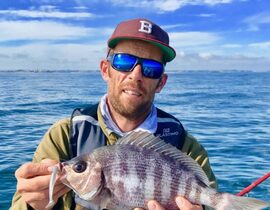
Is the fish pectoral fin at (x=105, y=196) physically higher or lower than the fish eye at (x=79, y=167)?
lower

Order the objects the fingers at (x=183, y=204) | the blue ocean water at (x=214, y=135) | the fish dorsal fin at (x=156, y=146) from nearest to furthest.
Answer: the fingers at (x=183, y=204) < the fish dorsal fin at (x=156, y=146) < the blue ocean water at (x=214, y=135)

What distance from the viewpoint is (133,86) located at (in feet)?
14.1

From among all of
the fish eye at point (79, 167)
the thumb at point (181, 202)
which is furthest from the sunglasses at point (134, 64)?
the thumb at point (181, 202)

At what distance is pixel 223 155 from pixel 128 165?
11.1 meters

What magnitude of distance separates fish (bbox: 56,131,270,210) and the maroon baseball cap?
1.10 meters

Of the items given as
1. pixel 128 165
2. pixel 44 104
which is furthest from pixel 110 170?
pixel 44 104

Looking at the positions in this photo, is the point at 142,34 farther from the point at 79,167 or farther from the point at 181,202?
the point at 181,202

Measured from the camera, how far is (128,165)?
3600 mm

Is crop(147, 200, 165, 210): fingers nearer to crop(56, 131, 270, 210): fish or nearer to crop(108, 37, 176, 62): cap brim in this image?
crop(56, 131, 270, 210): fish

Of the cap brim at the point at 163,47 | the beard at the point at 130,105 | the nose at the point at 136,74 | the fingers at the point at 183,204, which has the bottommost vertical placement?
the fingers at the point at 183,204

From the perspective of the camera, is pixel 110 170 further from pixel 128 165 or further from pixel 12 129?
pixel 12 129

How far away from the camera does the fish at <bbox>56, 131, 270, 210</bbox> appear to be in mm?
3465

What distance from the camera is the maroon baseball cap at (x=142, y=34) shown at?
4.34 meters

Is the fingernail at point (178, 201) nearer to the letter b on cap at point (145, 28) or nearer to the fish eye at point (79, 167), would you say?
the fish eye at point (79, 167)
